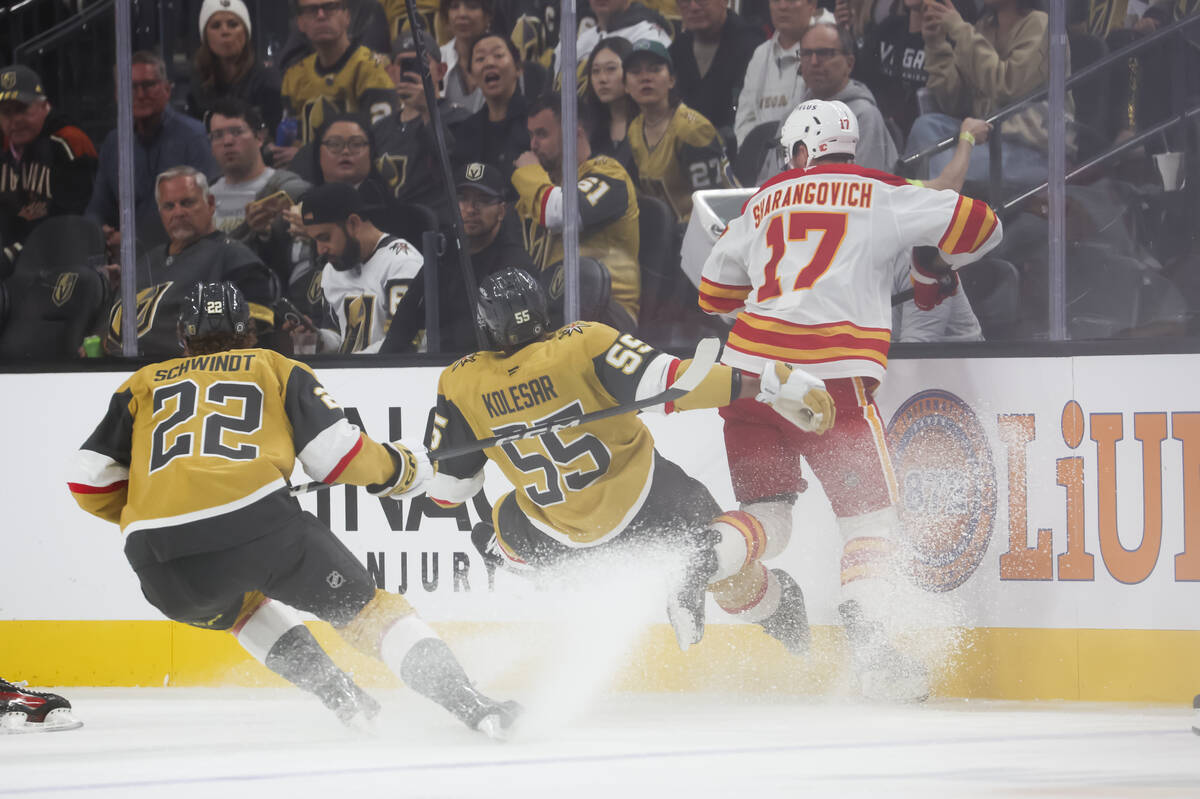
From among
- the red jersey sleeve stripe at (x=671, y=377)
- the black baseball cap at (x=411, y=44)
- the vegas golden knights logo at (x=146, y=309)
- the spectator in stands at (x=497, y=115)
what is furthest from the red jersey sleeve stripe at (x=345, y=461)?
the black baseball cap at (x=411, y=44)

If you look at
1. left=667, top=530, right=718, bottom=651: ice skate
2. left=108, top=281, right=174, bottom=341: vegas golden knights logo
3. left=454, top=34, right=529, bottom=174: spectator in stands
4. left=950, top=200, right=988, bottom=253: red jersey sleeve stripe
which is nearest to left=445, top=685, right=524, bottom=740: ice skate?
left=667, top=530, right=718, bottom=651: ice skate

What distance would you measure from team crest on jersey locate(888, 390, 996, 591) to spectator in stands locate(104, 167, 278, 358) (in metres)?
2.00

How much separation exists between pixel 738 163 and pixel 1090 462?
4.26ft

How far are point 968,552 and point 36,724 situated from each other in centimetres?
244

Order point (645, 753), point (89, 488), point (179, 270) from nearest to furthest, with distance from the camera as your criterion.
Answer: point (645, 753), point (89, 488), point (179, 270)

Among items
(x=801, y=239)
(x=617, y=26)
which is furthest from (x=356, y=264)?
(x=801, y=239)

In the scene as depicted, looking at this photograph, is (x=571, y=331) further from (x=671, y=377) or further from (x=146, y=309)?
(x=146, y=309)

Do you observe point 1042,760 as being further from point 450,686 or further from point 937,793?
point 450,686

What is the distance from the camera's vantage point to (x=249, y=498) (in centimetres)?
318

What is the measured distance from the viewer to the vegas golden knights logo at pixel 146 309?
4434 mm

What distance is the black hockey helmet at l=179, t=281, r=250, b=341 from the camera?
3381mm

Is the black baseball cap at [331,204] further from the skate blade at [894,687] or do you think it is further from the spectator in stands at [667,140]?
the skate blade at [894,687]

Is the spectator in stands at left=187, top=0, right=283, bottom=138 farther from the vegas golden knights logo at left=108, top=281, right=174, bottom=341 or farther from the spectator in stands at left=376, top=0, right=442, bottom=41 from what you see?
the vegas golden knights logo at left=108, top=281, right=174, bottom=341

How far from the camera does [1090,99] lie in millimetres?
3830
